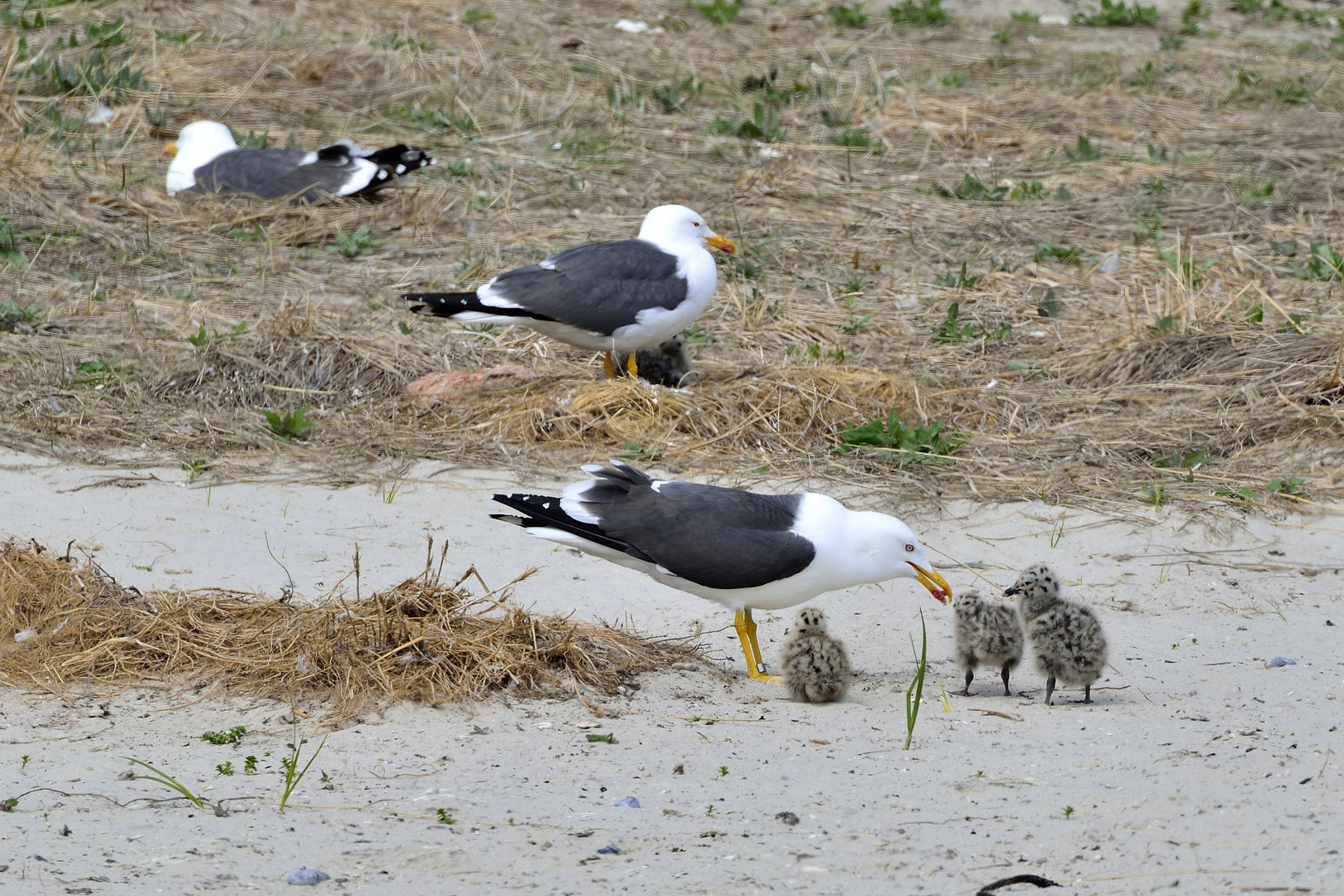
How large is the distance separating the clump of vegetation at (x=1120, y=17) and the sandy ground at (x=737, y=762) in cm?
1075

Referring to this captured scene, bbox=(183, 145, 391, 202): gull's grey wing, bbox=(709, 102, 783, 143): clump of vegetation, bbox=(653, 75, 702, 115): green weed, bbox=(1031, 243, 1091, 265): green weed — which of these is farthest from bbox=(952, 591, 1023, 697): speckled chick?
bbox=(653, 75, 702, 115): green weed

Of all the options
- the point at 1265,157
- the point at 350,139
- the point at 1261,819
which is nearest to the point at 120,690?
→ the point at 1261,819

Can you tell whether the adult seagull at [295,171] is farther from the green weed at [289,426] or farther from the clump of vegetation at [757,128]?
the green weed at [289,426]

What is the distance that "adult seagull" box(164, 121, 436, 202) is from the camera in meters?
10.2

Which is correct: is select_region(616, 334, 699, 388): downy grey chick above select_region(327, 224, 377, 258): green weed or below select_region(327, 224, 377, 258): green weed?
above

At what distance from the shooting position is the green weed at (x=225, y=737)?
4.07 meters

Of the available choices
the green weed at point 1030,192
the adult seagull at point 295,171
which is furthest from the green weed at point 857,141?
the adult seagull at point 295,171

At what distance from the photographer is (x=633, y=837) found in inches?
138

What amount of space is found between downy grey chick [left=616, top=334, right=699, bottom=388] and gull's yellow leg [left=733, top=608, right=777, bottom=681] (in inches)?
105

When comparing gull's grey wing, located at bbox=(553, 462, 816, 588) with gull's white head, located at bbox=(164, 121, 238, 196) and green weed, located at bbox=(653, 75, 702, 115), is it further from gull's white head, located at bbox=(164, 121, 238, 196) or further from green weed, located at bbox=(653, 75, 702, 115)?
green weed, located at bbox=(653, 75, 702, 115)

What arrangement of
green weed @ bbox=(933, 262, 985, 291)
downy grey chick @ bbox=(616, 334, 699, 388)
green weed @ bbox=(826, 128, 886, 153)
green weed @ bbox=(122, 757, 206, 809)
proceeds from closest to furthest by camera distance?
1. green weed @ bbox=(122, 757, 206, 809)
2. downy grey chick @ bbox=(616, 334, 699, 388)
3. green weed @ bbox=(933, 262, 985, 291)
4. green weed @ bbox=(826, 128, 886, 153)

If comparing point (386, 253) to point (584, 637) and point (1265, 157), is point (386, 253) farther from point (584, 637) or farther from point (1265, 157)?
point (1265, 157)

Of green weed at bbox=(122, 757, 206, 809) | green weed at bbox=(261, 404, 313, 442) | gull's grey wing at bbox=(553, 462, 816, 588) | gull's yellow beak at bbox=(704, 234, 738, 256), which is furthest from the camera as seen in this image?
gull's yellow beak at bbox=(704, 234, 738, 256)

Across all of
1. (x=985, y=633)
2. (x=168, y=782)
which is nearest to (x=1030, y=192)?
(x=985, y=633)
